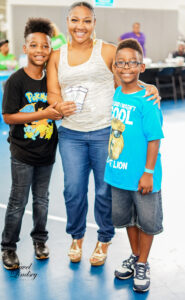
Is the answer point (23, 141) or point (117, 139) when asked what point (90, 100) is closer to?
point (117, 139)

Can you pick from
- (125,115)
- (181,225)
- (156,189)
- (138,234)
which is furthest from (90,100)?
(181,225)

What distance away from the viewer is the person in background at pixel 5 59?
26.0 ft

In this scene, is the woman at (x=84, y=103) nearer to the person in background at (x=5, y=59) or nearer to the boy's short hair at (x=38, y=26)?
the boy's short hair at (x=38, y=26)

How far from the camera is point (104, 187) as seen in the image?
8.57 feet

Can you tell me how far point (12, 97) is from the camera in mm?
2398

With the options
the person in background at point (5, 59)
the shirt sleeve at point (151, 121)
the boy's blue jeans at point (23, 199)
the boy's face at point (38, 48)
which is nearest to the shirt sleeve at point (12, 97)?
the boy's face at point (38, 48)

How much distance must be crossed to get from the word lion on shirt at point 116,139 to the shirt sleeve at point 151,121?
6.2 inches

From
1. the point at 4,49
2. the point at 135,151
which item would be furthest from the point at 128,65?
the point at 4,49

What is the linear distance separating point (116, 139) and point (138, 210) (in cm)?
44

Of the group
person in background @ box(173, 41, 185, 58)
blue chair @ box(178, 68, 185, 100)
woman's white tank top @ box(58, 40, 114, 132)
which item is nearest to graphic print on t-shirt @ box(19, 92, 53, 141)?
woman's white tank top @ box(58, 40, 114, 132)

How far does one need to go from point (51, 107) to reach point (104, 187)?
63cm

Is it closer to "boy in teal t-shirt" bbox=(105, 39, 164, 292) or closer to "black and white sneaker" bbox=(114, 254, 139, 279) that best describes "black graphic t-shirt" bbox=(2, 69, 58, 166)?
"boy in teal t-shirt" bbox=(105, 39, 164, 292)

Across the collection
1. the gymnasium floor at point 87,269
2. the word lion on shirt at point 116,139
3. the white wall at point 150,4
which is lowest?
the gymnasium floor at point 87,269

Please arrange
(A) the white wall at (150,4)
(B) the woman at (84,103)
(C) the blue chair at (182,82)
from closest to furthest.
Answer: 1. (B) the woman at (84,103)
2. (C) the blue chair at (182,82)
3. (A) the white wall at (150,4)
